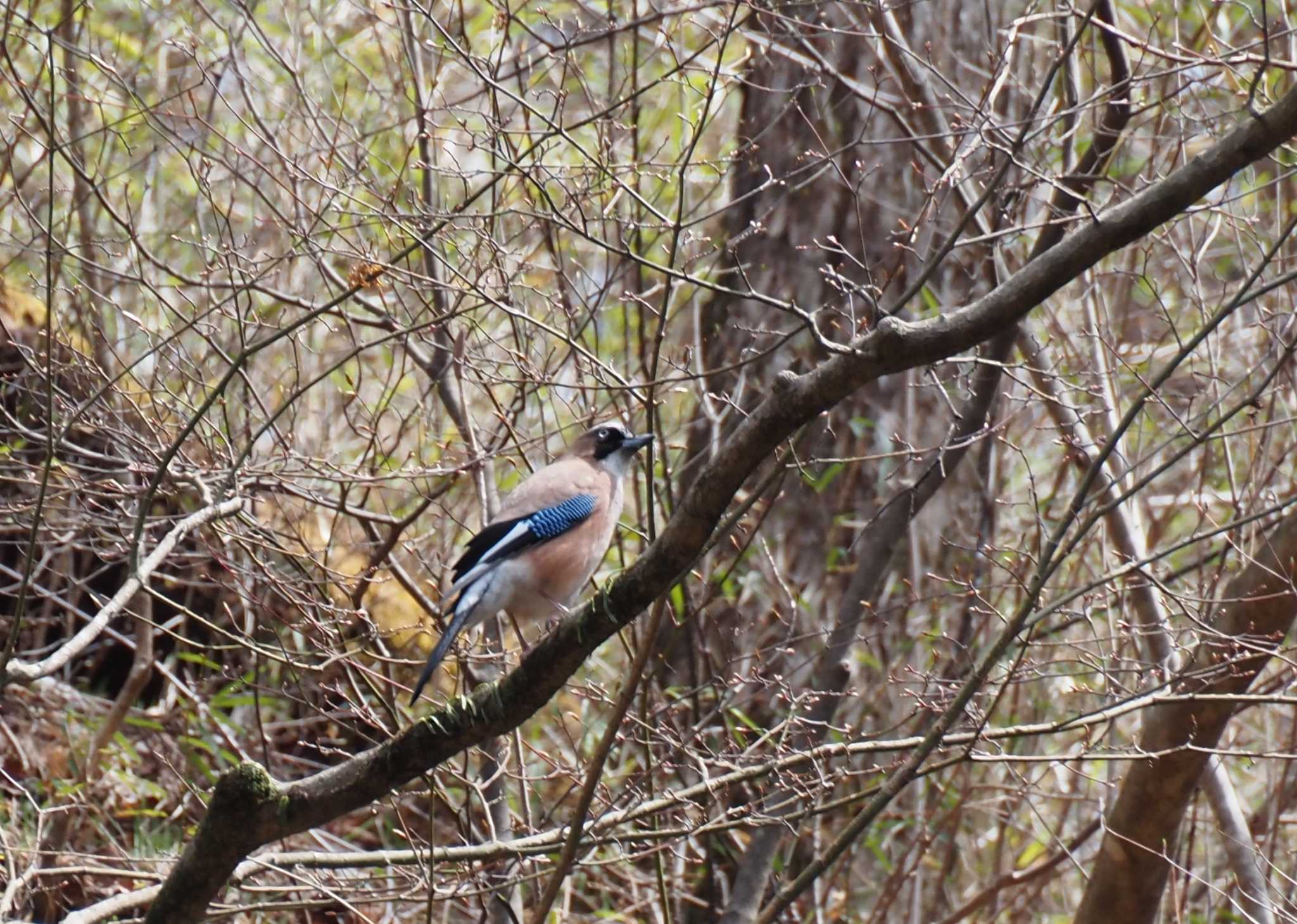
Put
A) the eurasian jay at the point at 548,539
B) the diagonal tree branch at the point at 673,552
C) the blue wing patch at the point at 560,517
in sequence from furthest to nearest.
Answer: the blue wing patch at the point at 560,517 < the eurasian jay at the point at 548,539 < the diagonal tree branch at the point at 673,552

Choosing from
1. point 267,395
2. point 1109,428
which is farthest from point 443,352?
point 1109,428

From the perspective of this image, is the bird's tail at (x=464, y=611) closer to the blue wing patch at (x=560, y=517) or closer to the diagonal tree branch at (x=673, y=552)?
the blue wing patch at (x=560, y=517)

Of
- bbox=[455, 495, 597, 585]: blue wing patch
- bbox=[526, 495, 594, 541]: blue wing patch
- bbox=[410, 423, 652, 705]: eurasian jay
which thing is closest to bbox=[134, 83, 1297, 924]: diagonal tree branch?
bbox=[410, 423, 652, 705]: eurasian jay

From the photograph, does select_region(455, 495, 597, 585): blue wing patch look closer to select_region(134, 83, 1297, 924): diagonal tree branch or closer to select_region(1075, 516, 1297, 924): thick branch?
Result: select_region(134, 83, 1297, 924): diagonal tree branch

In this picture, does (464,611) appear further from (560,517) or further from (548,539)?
(560,517)

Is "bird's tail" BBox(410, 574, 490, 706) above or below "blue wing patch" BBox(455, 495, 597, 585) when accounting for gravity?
below

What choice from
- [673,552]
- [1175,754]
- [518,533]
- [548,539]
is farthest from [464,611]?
[1175,754]

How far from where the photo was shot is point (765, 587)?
7727 mm

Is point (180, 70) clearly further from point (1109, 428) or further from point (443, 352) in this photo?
point (1109, 428)

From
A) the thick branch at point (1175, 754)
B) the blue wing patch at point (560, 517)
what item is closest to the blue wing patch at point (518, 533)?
the blue wing patch at point (560, 517)

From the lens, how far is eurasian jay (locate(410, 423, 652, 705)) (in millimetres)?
5418

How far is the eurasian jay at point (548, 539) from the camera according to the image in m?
5.42

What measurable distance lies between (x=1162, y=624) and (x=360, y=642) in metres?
3.59

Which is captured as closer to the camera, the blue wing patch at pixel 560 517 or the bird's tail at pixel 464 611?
the bird's tail at pixel 464 611
